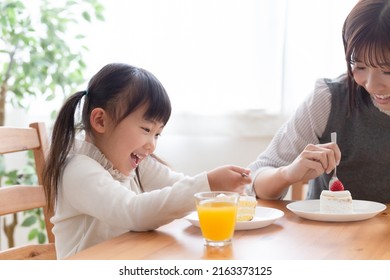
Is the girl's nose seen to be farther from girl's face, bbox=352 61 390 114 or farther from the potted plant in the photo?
the potted plant

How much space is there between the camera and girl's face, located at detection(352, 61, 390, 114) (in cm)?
141

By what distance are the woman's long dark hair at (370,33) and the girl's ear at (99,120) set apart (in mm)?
599

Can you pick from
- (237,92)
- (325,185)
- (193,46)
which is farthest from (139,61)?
(325,185)

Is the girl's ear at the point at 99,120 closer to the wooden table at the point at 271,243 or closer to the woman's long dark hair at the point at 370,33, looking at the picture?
the wooden table at the point at 271,243

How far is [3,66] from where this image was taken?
2.79 m

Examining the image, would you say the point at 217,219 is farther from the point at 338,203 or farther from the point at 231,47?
the point at 231,47

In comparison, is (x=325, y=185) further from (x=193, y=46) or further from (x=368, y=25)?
(x=193, y=46)

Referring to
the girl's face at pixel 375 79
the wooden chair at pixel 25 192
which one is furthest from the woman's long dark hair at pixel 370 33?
the wooden chair at pixel 25 192

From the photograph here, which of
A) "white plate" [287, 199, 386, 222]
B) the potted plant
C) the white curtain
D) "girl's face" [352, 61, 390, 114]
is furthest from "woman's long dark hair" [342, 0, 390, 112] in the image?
the potted plant

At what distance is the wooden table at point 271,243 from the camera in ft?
3.19

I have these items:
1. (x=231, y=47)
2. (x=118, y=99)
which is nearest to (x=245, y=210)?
(x=118, y=99)

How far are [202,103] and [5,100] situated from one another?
0.91m

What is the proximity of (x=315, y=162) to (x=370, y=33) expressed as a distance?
0.32m

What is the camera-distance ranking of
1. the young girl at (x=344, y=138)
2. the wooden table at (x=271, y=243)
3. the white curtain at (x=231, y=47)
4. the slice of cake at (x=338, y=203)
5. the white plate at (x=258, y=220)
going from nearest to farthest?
the wooden table at (x=271, y=243) → the white plate at (x=258, y=220) → the slice of cake at (x=338, y=203) → the young girl at (x=344, y=138) → the white curtain at (x=231, y=47)
